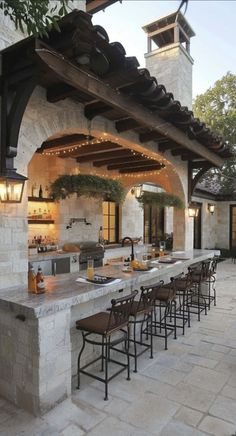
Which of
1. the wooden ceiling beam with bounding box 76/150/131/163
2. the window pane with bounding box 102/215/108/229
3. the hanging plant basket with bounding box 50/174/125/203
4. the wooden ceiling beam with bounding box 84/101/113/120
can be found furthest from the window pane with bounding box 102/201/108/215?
the wooden ceiling beam with bounding box 84/101/113/120

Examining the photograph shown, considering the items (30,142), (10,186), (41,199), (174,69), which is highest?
(174,69)

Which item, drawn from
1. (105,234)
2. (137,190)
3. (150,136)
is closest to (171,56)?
(137,190)

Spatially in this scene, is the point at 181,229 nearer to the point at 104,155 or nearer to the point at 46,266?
the point at 104,155

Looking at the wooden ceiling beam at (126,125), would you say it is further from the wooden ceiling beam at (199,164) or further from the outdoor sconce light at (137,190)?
the outdoor sconce light at (137,190)

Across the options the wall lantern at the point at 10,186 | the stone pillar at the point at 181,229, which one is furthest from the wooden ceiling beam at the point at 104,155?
the wall lantern at the point at 10,186

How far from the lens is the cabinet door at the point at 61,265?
5672mm

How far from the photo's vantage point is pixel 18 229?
3.16 metres

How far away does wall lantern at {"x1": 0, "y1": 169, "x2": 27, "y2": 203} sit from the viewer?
2.87 m

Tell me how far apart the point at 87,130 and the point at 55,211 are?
A: 9.91 feet

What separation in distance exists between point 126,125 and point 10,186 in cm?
221

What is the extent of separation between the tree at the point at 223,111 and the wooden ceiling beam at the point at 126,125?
7.46 m

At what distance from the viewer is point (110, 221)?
9.05 m

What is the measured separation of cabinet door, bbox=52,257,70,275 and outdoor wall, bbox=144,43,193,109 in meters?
8.08

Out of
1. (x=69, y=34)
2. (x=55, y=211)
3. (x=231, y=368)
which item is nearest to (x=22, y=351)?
(x=231, y=368)
